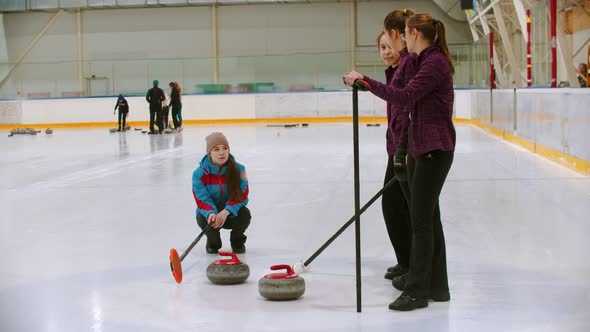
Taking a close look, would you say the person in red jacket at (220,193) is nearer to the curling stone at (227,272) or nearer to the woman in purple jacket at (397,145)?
the curling stone at (227,272)

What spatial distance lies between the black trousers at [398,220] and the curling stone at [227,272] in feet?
2.84

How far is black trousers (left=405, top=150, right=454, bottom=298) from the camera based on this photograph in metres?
4.19

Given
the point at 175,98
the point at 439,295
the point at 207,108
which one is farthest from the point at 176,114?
the point at 439,295

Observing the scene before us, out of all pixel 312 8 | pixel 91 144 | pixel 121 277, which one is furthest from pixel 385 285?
pixel 312 8

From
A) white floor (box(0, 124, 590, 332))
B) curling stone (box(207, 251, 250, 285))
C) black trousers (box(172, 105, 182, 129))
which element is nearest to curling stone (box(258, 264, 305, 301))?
white floor (box(0, 124, 590, 332))

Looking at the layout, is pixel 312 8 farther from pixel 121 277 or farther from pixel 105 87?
pixel 121 277

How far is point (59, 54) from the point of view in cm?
3772

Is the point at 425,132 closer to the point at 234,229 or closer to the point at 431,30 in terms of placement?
the point at 431,30

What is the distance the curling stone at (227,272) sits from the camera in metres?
4.91

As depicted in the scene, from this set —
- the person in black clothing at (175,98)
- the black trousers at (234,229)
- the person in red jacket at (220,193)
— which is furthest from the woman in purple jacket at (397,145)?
the person in black clothing at (175,98)

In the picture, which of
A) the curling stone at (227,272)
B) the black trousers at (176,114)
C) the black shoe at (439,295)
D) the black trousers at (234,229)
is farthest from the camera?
the black trousers at (176,114)

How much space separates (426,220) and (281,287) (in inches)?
32.4

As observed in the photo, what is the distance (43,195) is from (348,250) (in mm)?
5095

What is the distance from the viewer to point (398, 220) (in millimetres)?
4992
